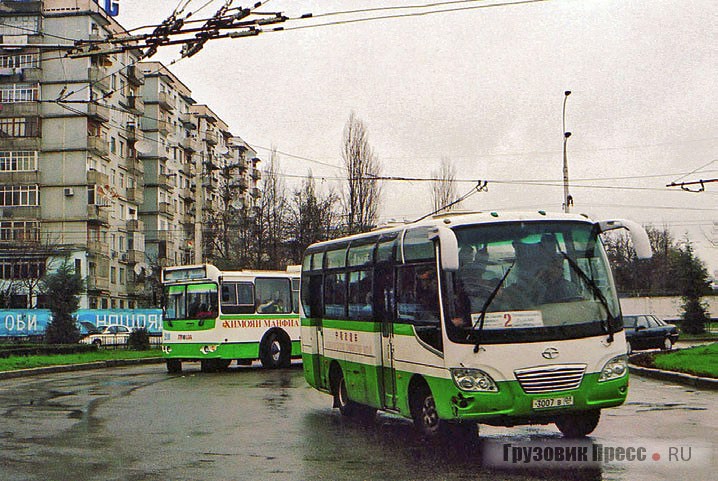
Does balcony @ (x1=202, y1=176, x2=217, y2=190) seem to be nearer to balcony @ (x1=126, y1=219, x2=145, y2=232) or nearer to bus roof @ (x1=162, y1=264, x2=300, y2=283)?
balcony @ (x1=126, y1=219, x2=145, y2=232)

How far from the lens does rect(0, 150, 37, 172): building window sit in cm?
6788

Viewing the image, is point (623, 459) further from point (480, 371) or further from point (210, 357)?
point (210, 357)

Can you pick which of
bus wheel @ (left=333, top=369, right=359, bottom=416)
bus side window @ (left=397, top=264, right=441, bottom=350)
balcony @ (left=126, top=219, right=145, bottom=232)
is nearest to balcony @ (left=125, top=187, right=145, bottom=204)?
balcony @ (left=126, top=219, right=145, bottom=232)

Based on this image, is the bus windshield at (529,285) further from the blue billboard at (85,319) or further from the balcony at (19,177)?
the balcony at (19,177)

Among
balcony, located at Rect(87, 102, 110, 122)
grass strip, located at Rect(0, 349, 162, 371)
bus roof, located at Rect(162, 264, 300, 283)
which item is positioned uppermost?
balcony, located at Rect(87, 102, 110, 122)

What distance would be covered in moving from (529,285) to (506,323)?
1.79ft

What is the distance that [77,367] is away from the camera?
29.6 meters

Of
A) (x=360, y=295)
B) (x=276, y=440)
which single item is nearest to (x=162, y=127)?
(x=360, y=295)

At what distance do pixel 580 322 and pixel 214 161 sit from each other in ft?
298

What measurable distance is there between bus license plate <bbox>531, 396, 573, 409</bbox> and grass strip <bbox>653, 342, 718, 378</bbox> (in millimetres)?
10044

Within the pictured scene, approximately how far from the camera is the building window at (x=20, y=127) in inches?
2650

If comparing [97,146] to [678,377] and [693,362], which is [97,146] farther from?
[678,377]

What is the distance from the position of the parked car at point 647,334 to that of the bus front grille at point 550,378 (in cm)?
2638

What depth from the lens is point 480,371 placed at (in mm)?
9953
